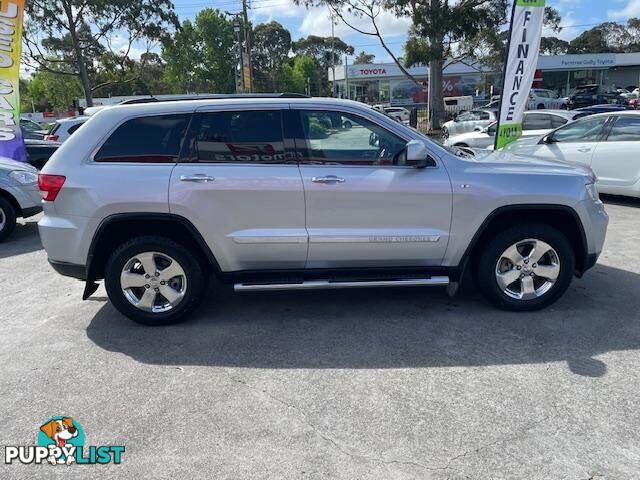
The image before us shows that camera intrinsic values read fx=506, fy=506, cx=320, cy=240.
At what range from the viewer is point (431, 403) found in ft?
10.2

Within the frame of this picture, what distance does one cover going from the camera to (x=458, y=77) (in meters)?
54.4

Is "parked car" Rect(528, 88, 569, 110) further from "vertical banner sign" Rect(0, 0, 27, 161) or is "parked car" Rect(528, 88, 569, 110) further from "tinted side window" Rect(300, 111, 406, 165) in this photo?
"tinted side window" Rect(300, 111, 406, 165)

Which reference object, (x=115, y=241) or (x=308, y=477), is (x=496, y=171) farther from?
(x=115, y=241)

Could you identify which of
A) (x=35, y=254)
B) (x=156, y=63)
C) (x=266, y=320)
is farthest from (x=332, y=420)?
(x=156, y=63)

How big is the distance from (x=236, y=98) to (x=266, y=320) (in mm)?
1899

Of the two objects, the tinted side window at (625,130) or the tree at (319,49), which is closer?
the tinted side window at (625,130)

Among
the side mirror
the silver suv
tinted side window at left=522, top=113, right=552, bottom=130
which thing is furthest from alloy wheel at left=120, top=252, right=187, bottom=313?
tinted side window at left=522, top=113, right=552, bottom=130

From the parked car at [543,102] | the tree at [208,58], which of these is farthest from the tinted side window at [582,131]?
the tree at [208,58]

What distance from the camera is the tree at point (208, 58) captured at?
61.1 meters

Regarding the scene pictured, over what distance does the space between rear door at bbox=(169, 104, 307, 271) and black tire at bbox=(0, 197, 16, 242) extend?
189 inches

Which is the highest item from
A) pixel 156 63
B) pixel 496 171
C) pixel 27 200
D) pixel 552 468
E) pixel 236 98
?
pixel 156 63

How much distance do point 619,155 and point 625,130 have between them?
46 centimetres

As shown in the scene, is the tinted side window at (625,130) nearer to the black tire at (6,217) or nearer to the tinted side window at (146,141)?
the tinted side window at (146,141)

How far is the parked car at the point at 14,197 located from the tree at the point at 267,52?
2902 inches
